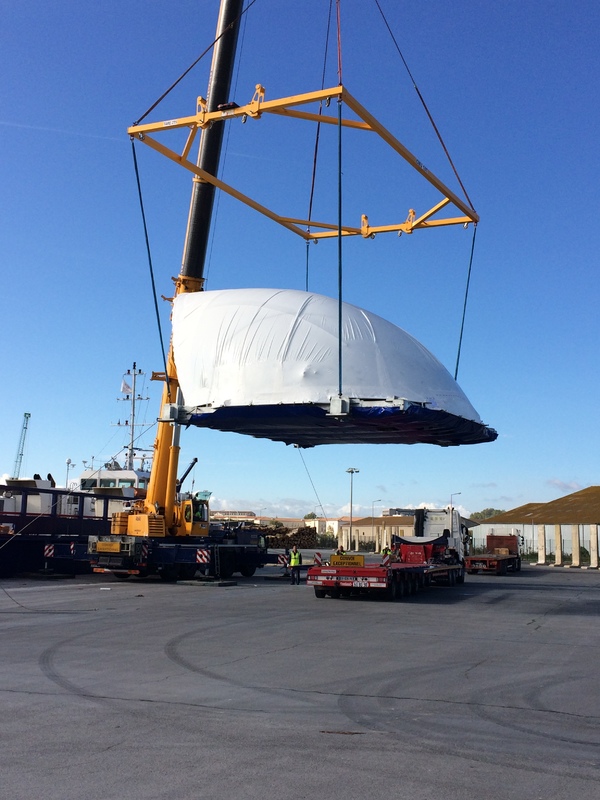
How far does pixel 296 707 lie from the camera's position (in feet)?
25.7

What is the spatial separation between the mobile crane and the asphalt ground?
9191 mm

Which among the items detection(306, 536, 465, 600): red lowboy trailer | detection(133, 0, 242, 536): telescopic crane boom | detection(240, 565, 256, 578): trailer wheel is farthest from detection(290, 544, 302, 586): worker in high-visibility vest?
detection(306, 536, 465, 600): red lowboy trailer

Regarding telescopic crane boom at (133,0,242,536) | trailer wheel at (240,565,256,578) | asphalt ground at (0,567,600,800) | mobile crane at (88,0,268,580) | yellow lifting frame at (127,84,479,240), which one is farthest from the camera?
trailer wheel at (240,565,256,578)

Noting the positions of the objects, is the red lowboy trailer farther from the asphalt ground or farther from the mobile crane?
the mobile crane

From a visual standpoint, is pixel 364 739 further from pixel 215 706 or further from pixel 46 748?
pixel 46 748

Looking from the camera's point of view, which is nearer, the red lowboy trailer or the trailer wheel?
the red lowboy trailer

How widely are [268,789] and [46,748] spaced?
79.0 inches

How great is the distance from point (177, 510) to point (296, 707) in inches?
770

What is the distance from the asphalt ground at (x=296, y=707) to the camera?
218 inches

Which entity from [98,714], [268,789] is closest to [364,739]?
[268,789]

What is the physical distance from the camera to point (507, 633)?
13852 mm

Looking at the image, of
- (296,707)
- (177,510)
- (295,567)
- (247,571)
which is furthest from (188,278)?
(296,707)

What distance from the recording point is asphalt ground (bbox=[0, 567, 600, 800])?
18.2 ft

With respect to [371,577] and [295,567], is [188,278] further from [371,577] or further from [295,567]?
[371,577]
